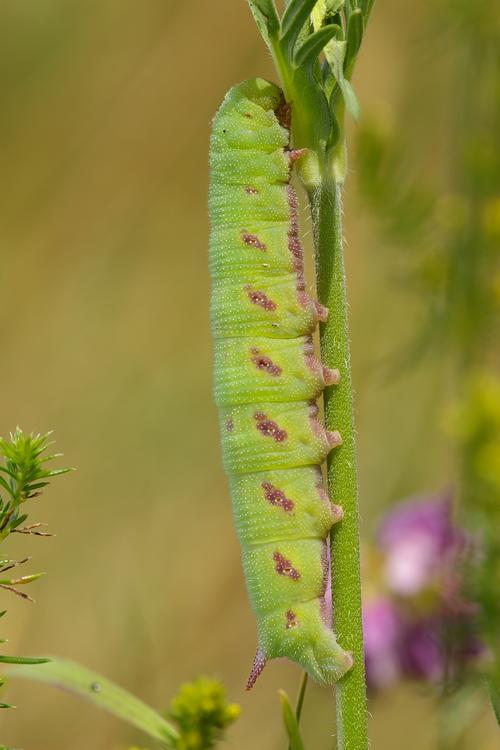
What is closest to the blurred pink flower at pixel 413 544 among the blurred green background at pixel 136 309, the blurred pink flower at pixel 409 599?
the blurred pink flower at pixel 409 599

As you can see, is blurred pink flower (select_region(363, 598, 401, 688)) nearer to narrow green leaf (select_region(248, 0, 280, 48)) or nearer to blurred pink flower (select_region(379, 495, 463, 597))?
blurred pink flower (select_region(379, 495, 463, 597))

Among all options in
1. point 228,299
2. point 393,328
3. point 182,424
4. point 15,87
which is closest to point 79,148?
point 15,87

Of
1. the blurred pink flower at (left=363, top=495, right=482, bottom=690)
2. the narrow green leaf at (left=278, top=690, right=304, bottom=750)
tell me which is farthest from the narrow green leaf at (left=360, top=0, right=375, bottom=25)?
the blurred pink flower at (left=363, top=495, right=482, bottom=690)

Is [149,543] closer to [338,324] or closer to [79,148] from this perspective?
[79,148]

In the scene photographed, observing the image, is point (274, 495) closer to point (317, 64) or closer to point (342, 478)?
point (342, 478)

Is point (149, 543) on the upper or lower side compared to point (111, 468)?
lower
